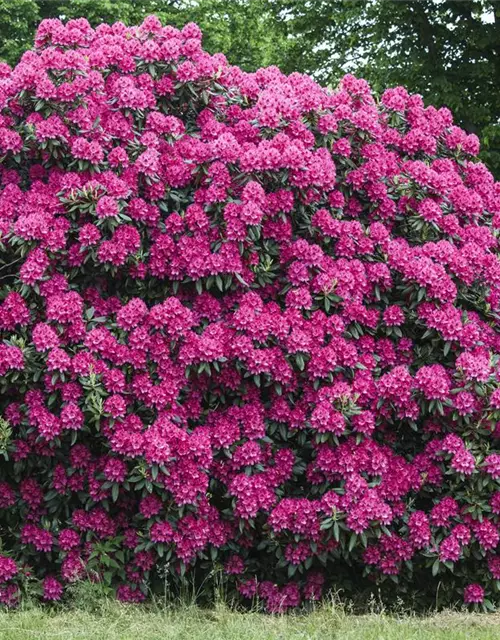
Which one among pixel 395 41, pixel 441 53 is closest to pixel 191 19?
pixel 395 41

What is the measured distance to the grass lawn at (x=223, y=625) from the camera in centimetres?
460

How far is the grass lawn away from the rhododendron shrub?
30cm

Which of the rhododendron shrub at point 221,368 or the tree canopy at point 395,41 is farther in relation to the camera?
the tree canopy at point 395,41

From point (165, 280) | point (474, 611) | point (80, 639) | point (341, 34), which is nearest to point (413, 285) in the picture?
point (165, 280)

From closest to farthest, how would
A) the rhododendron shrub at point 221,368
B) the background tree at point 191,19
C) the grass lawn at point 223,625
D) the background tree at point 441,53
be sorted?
the grass lawn at point 223,625 < the rhododendron shrub at point 221,368 < the background tree at point 441,53 < the background tree at point 191,19

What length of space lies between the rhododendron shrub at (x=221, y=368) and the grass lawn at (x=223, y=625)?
0.99ft

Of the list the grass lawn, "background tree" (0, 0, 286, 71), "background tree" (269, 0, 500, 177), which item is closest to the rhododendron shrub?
the grass lawn

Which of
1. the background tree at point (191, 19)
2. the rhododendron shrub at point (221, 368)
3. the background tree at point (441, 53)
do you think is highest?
the background tree at point (191, 19)

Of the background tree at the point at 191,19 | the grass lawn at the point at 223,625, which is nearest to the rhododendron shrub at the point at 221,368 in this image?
the grass lawn at the point at 223,625

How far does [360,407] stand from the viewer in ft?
18.2

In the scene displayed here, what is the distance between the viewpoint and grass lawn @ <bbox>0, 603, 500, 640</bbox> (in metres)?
4.60

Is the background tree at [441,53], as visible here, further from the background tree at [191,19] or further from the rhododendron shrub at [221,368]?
the rhododendron shrub at [221,368]

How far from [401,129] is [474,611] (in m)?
3.65

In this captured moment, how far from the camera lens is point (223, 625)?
4.89m
